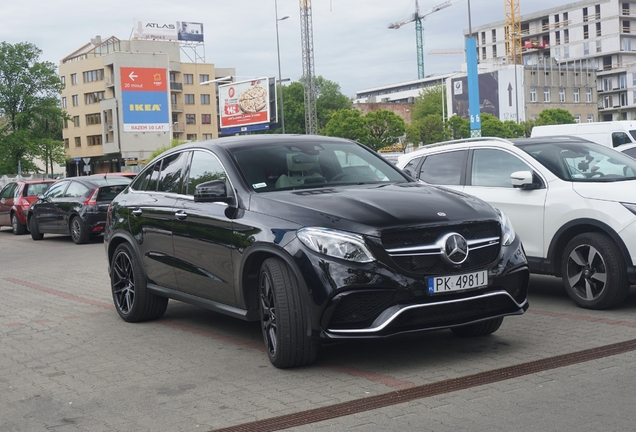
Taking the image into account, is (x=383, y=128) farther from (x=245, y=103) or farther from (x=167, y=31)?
(x=167, y=31)

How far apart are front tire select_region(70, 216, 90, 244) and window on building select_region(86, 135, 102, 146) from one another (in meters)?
86.5

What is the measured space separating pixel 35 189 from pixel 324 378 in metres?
21.9

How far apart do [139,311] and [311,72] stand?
6734 centimetres

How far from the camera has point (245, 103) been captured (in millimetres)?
72000

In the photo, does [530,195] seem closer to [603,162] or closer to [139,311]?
[603,162]

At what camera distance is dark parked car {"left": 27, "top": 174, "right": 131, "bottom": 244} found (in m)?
20.0

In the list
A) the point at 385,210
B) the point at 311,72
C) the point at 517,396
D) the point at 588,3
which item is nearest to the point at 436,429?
the point at 517,396

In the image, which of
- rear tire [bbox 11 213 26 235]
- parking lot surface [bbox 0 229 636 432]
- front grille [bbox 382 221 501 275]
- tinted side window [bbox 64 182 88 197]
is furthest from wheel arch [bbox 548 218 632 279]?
rear tire [bbox 11 213 26 235]

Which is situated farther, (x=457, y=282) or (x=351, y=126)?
(x=351, y=126)

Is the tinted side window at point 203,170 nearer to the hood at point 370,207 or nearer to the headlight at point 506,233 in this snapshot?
the hood at point 370,207

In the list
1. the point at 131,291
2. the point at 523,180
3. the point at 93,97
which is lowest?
the point at 131,291

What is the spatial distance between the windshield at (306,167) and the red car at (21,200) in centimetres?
1974

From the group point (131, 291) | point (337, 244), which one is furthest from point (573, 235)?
point (131, 291)

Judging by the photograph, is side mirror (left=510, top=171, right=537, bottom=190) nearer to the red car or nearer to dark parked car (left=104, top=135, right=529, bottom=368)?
dark parked car (left=104, top=135, right=529, bottom=368)
